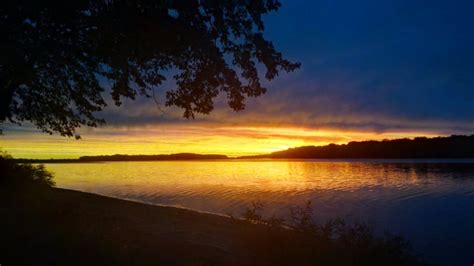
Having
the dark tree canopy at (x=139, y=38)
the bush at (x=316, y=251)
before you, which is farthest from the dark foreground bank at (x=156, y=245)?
the dark tree canopy at (x=139, y=38)

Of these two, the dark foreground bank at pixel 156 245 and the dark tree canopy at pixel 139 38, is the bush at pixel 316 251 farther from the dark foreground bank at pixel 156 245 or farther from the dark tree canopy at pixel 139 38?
the dark tree canopy at pixel 139 38

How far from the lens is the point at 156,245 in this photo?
390 inches

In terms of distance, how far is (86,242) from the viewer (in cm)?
859

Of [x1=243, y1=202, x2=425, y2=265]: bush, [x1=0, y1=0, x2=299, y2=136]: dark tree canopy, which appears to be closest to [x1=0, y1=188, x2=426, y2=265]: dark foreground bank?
[x1=243, y1=202, x2=425, y2=265]: bush

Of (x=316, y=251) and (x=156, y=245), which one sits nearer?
(x=156, y=245)

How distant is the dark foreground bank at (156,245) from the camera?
7902 millimetres

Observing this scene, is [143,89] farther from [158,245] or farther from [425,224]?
[425,224]

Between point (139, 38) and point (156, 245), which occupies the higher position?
point (139, 38)

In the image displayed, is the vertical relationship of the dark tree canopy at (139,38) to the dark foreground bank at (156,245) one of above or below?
above

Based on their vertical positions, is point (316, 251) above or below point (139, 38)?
below

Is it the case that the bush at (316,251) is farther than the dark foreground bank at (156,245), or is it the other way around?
the bush at (316,251)

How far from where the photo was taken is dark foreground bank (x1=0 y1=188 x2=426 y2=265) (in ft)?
25.9

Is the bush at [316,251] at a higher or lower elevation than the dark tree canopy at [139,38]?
lower

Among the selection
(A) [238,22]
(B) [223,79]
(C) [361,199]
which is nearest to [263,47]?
(A) [238,22]
